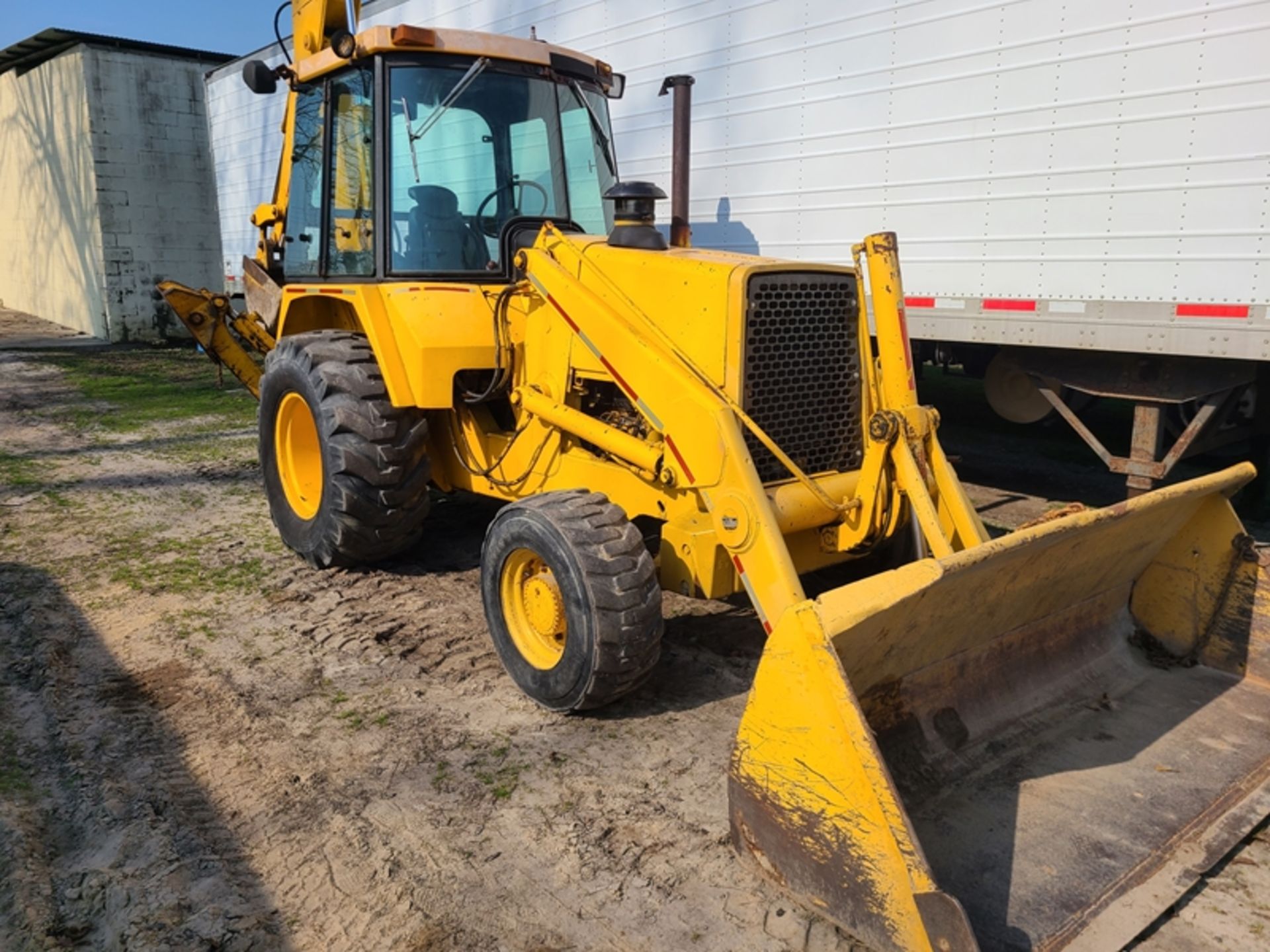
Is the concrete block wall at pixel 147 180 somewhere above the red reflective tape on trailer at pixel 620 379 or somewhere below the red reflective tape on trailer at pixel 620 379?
above

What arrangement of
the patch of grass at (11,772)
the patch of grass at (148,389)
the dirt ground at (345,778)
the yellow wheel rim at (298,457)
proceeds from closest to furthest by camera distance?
the dirt ground at (345,778), the patch of grass at (11,772), the yellow wheel rim at (298,457), the patch of grass at (148,389)

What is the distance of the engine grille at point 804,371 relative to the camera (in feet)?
11.9

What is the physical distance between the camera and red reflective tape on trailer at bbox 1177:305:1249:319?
4570mm

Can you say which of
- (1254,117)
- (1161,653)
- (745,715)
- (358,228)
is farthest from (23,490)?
(1254,117)

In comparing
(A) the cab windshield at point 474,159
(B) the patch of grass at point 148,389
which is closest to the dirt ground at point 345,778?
(A) the cab windshield at point 474,159

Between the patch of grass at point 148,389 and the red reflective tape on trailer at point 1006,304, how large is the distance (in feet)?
22.6

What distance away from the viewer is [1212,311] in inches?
183

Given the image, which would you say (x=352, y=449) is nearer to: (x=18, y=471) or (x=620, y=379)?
(x=620, y=379)

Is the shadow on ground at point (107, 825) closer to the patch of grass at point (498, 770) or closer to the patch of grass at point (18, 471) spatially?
the patch of grass at point (498, 770)

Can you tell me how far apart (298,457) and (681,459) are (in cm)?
283

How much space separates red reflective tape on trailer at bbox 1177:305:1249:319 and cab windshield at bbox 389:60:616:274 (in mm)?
2999

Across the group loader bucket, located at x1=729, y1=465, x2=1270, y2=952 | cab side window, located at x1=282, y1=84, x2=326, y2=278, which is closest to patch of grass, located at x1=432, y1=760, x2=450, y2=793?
loader bucket, located at x1=729, y1=465, x2=1270, y2=952

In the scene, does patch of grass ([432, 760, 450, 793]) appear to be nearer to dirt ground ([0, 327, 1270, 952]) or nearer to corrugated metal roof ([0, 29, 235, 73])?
dirt ground ([0, 327, 1270, 952])

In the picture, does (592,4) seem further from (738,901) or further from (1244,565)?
(738,901)
